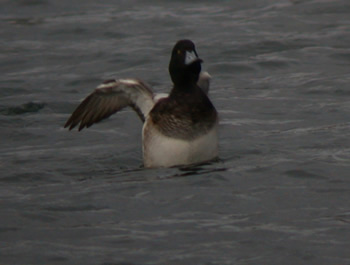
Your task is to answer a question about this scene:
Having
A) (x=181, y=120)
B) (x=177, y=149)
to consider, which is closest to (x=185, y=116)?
(x=181, y=120)

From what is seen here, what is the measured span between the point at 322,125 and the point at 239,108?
4.85 ft

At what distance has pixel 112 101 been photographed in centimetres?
1139

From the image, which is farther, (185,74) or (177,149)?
(185,74)

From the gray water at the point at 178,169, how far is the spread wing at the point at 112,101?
41 centimetres

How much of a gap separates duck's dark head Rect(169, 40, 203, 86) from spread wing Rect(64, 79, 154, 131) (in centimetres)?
49

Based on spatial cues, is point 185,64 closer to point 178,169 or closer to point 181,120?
point 181,120

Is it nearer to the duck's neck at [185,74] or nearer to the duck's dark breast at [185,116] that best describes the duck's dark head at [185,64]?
the duck's neck at [185,74]

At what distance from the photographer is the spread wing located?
1105 cm

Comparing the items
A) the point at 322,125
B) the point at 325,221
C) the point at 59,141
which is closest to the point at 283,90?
the point at 322,125

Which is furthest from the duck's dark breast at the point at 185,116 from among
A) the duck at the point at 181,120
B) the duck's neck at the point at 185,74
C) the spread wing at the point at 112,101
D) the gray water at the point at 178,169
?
the spread wing at the point at 112,101

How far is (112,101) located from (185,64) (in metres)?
1.14

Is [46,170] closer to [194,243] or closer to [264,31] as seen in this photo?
[194,243]

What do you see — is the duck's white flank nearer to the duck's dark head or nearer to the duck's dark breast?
the duck's dark breast

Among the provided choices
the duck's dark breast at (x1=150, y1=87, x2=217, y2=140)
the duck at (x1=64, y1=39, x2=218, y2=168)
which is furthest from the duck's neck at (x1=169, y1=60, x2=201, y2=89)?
the duck's dark breast at (x1=150, y1=87, x2=217, y2=140)
